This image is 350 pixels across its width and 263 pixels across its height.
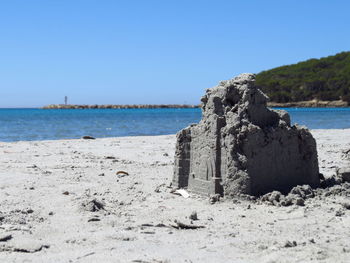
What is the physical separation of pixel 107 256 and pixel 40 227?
4.12ft

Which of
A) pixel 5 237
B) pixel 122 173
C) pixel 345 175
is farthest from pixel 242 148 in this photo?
pixel 122 173

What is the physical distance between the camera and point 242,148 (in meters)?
5.87

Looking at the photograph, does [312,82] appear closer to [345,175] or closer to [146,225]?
[345,175]

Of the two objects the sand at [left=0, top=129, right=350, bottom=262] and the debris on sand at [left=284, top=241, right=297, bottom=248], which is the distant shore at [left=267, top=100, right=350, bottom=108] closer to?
the sand at [left=0, top=129, right=350, bottom=262]

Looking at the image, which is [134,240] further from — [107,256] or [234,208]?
[234,208]

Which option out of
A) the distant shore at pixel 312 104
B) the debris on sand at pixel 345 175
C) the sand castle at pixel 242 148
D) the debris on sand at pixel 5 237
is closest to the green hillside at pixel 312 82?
the distant shore at pixel 312 104

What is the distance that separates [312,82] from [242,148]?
86852mm

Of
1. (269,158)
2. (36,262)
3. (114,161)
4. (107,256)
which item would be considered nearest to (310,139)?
(269,158)

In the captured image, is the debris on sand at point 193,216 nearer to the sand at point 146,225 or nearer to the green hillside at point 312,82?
the sand at point 146,225

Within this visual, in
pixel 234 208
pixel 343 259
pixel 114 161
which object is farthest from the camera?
pixel 114 161

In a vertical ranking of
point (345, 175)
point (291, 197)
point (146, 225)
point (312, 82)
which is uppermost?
point (312, 82)

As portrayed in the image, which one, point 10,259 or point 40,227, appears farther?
point 40,227

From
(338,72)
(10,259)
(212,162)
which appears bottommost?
(10,259)

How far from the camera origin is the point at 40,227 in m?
4.84
